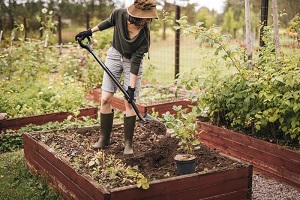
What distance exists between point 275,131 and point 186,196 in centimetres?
171

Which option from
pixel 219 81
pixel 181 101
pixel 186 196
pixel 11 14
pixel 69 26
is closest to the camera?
pixel 186 196

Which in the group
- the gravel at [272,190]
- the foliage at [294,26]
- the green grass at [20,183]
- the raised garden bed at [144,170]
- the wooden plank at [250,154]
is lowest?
the gravel at [272,190]

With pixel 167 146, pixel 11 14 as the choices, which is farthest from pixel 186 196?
pixel 11 14

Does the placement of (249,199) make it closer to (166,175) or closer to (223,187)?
(223,187)

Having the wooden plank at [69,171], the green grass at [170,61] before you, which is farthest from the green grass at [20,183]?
the green grass at [170,61]

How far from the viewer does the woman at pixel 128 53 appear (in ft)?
14.7

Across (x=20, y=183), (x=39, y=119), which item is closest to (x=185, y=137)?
(x=20, y=183)

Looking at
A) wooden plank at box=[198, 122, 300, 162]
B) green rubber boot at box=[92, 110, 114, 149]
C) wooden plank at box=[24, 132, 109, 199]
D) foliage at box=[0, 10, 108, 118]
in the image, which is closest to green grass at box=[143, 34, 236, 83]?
wooden plank at box=[198, 122, 300, 162]

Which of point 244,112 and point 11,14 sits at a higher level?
point 11,14

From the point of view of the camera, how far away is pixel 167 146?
4.73 m

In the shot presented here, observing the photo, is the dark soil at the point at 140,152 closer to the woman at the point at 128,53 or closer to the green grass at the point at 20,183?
the woman at the point at 128,53

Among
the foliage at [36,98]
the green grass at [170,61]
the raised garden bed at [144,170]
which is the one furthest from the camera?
the foliage at [36,98]

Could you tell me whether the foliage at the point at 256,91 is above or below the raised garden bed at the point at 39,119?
above

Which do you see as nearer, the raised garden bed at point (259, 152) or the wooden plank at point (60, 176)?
the wooden plank at point (60, 176)
